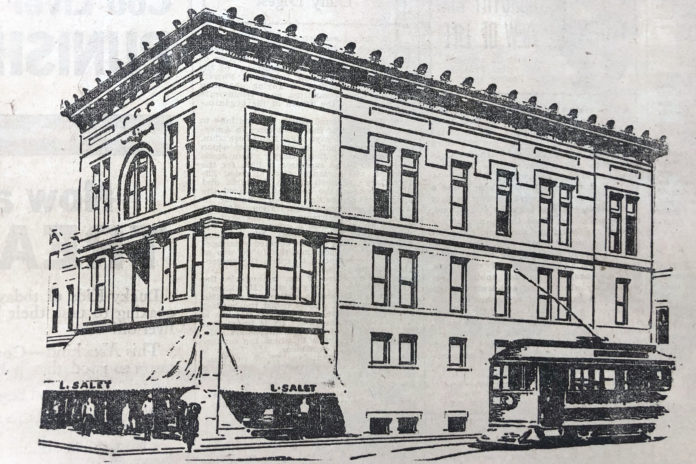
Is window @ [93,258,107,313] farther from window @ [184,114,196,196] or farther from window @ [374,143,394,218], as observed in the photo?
window @ [374,143,394,218]

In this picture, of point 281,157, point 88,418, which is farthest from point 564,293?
point 88,418

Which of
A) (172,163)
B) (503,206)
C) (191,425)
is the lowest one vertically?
(191,425)

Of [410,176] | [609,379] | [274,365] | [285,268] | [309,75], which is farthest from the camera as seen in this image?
[410,176]

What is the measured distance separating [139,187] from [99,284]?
2.76 ft

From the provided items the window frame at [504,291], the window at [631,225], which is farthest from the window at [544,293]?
the window at [631,225]

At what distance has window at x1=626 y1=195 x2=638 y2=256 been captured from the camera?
23.0ft

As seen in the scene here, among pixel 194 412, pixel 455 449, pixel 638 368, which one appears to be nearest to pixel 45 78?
pixel 194 412

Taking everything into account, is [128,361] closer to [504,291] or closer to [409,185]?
[409,185]

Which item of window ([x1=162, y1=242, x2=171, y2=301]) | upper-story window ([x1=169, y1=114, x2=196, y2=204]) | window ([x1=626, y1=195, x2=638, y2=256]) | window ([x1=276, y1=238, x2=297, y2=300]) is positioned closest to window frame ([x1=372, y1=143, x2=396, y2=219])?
window ([x1=276, y1=238, x2=297, y2=300])

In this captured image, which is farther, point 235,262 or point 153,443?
point 235,262

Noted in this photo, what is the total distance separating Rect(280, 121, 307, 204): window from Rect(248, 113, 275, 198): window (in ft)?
0.34

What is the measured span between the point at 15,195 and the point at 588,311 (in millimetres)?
4524

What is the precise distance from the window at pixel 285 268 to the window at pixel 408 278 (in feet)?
2.86

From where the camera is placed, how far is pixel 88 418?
559 cm
